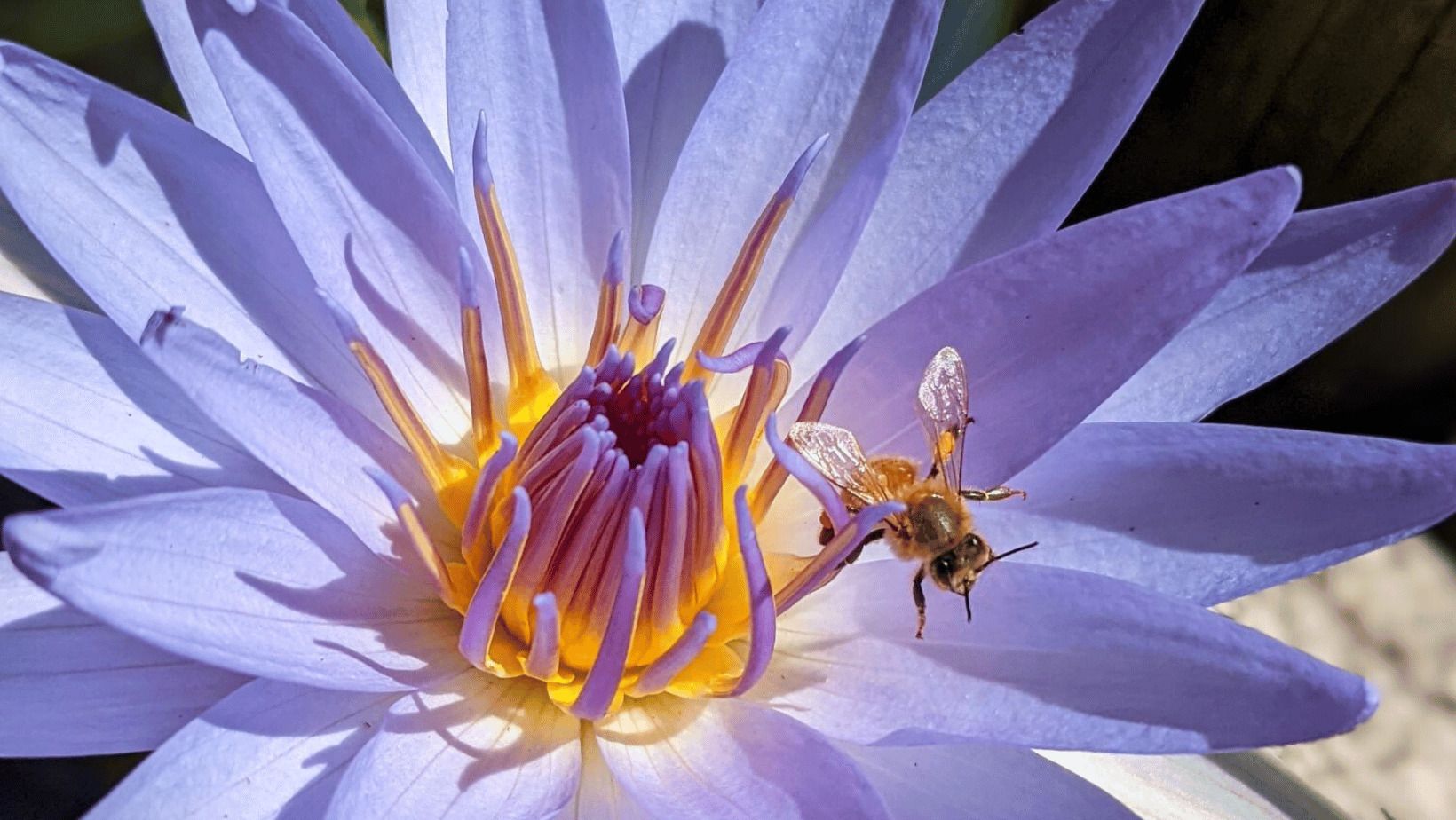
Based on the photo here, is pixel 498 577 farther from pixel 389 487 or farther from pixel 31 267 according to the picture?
pixel 31 267

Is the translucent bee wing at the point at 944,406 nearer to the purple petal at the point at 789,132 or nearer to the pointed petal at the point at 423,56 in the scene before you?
the purple petal at the point at 789,132

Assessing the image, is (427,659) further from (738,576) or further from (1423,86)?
(1423,86)

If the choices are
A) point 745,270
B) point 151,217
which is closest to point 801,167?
point 745,270

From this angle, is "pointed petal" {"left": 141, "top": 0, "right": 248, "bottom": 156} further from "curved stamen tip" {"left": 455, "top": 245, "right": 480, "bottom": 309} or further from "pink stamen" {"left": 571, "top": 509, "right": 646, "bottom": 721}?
"pink stamen" {"left": 571, "top": 509, "right": 646, "bottom": 721}

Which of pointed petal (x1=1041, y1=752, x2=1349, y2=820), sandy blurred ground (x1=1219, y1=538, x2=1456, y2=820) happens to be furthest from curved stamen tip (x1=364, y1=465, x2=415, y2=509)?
sandy blurred ground (x1=1219, y1=538, x2=1456, y2=820)

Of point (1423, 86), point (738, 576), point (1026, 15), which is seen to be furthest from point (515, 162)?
point (1423, 86)

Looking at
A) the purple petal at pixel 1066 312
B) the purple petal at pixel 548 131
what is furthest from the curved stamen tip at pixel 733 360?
the purple petal at pixel 548 131
